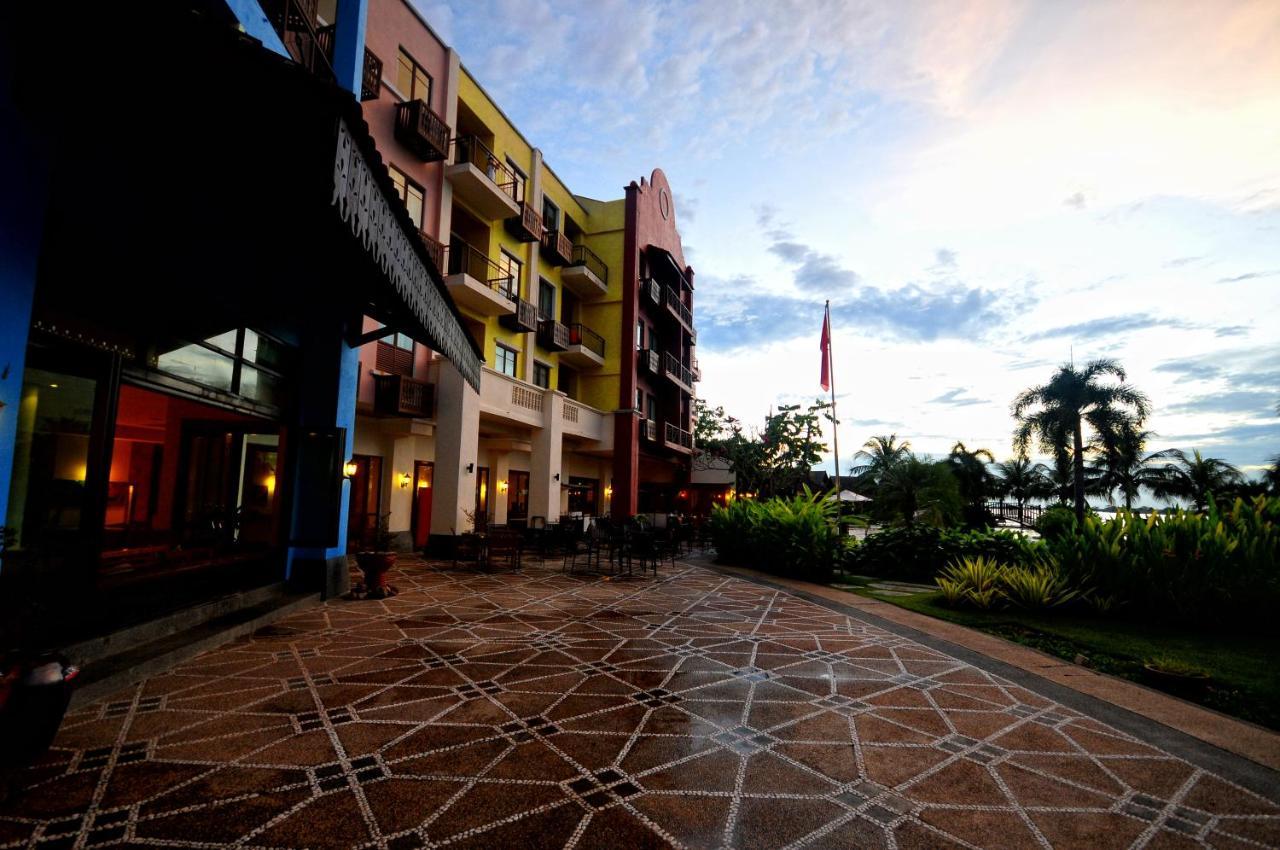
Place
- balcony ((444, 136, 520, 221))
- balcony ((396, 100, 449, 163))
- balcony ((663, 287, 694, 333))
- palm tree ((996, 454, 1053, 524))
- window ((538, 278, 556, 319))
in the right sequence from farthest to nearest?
palm tree ((996, 454, 1053, 524)) < balcony ((663, 287, 694, 333)) < window ((538, 278, 556, 319)) < balcony ((444, 136, 520, 221)) < balcony ((396, 100, 449, 163))

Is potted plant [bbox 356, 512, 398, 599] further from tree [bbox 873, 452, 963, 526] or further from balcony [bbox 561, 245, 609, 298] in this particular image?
tree [bbox 873, 452, 963, 526]

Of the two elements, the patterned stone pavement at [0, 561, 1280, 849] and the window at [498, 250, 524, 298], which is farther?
the window at [498, 250, 524, 298]

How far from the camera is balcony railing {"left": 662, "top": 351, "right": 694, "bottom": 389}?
86.1ft

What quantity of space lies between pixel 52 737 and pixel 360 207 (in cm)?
359

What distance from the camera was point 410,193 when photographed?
14695 millimetres

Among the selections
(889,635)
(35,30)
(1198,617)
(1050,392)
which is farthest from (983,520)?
(35,30)

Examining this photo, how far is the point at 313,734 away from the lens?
3.77 meters

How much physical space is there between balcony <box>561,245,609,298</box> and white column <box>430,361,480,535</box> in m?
8.61

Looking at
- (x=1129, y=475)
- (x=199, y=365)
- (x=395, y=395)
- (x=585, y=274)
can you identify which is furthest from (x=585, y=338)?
(x=1129, y=475)

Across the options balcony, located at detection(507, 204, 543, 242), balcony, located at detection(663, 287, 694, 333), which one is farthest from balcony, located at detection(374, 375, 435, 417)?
balcony, located at detection(663, 287, 694, 333)

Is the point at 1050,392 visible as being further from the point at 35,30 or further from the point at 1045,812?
the point at 35,30

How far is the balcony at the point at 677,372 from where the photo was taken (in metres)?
26.2

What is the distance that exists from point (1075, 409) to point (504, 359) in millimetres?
26635

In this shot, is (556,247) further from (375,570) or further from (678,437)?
(375,570)
